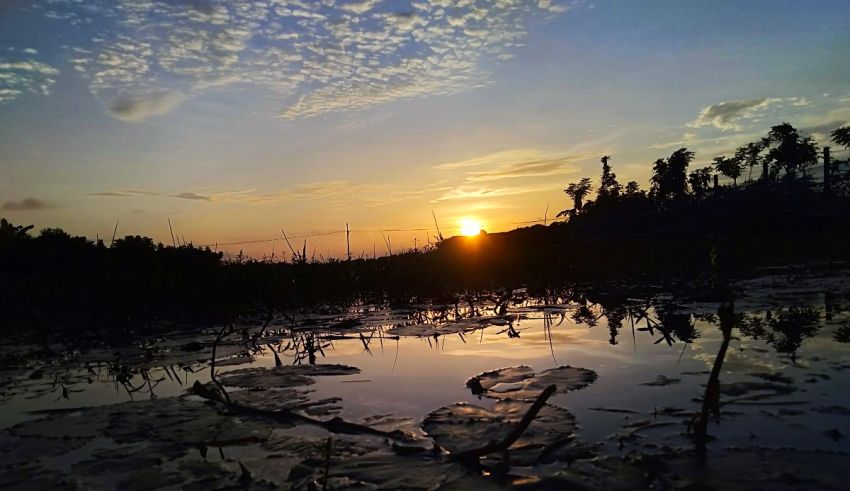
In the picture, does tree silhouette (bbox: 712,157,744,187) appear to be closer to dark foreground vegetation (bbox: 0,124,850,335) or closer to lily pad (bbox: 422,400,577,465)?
dark foreground vegetation (bbox: 0,124,850,335)

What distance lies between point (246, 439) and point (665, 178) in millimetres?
35282

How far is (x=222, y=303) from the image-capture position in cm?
1027

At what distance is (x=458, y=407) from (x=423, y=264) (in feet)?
39.7

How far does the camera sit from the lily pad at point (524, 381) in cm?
A: 396

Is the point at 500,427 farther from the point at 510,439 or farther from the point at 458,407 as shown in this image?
the point at 510,439

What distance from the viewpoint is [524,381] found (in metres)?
4.26

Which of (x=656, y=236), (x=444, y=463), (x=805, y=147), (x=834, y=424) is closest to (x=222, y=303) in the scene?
(x=444, y=463)

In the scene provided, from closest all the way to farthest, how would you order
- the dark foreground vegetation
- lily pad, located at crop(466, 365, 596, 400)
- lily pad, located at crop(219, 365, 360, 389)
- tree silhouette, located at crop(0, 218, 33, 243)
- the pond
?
1. the pond
2. lily pad, located at crop(466, 365, 596, 400)
3. lily pad, located at crop(219, 365, 360, 389)
4. the dark foreground vegetation
5. tree silhouette, located at crop(0, 218, 33, 243)

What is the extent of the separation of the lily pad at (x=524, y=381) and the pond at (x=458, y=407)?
0.02 meters

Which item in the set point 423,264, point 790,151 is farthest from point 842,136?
point 423,264

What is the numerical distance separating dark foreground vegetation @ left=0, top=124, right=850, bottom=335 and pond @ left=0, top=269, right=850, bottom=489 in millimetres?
926

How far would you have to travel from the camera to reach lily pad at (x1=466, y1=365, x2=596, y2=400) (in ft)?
13.0

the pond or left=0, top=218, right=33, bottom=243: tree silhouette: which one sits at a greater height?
left=0, top=218, right=33, bottom=243: tree silhouette

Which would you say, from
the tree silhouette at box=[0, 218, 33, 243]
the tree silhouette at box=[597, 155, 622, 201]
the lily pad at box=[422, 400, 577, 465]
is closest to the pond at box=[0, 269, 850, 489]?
the lily pad at box=[422, 400, 577, 465]
